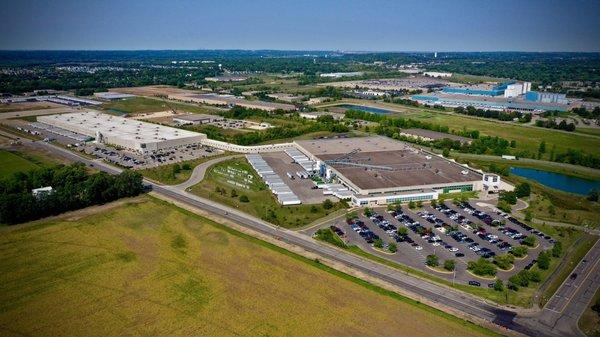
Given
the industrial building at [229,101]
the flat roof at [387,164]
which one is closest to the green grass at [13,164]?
the flat roof at [387,164]

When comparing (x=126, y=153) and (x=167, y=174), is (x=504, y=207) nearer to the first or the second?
(x=167, y=174)

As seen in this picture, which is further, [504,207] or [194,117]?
[194,117]

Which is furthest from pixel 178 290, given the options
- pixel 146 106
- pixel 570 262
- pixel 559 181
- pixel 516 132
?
pixel 146 106

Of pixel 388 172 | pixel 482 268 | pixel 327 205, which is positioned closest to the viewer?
pixel 482 268

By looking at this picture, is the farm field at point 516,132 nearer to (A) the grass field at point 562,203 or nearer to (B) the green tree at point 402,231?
(A) the grass field at point 562,203

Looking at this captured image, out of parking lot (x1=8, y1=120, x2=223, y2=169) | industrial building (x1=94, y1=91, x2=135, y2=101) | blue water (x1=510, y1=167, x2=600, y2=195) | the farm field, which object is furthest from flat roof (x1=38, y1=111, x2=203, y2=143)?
the farm field

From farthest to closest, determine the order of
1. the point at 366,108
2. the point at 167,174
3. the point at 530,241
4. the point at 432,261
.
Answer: the point at 366,108 → the point at 167,174 → the point at 530,241 → the point at 432,261

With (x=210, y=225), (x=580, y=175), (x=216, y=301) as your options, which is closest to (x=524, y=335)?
(x=216, y=301)
